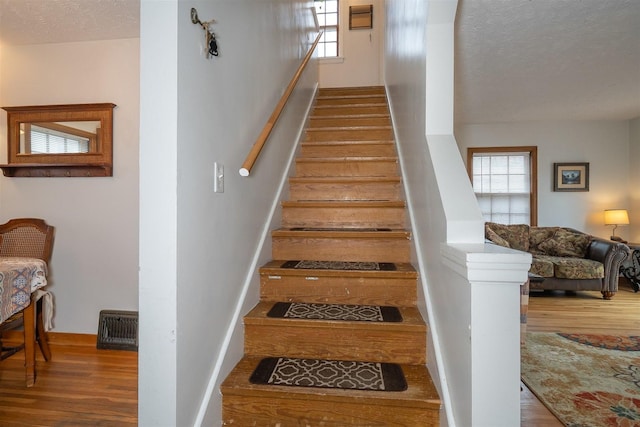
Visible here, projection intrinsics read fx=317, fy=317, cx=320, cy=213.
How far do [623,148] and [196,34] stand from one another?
21.3 feet

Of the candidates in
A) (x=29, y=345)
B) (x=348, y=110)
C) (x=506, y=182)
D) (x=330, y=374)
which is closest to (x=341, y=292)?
(x=330, y=374)

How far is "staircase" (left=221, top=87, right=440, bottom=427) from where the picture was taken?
1215mm

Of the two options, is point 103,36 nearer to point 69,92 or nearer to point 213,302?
point 69,92

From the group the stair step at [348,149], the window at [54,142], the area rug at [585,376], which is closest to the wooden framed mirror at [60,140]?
Answer: the window at [54,142]

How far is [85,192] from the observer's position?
97.9 inches

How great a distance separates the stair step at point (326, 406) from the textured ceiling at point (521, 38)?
2283 mm

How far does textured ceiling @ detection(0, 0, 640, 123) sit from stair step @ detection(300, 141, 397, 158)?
41.5 inches

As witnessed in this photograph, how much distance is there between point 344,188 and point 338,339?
4.13 ft

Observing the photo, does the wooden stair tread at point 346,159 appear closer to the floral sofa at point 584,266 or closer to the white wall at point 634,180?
the floral sofa at point 584,266

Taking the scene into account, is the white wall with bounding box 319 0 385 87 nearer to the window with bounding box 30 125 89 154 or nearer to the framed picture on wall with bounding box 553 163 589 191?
the framed picture on wall with bounding box 553 163 589 191

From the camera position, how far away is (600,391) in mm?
1934

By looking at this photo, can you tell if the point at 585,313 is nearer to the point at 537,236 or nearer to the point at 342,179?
the point at 537,236

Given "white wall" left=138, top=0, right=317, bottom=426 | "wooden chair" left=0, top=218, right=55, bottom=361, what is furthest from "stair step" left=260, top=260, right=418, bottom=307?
"wooden chair" left=0, top=218, right=55, bottom=361

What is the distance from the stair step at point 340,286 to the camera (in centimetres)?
168
